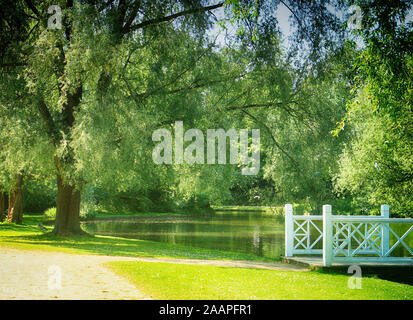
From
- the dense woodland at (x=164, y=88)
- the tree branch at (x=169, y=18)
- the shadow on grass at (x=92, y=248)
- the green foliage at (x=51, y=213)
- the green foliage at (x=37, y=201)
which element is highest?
the tree branch at (x=169, y=18)

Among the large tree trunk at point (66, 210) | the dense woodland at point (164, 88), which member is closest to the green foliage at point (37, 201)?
the dense woodland at point (164, 88)

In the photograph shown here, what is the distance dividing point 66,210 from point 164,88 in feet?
20.9

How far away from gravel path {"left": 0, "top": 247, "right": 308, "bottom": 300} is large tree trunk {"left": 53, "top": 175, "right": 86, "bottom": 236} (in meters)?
5.27

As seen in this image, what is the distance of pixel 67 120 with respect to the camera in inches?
642

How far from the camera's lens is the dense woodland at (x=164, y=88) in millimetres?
13680

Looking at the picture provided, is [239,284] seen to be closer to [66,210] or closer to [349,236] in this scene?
[349,236]

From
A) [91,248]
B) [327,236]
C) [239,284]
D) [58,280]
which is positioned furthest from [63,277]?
[327,236]

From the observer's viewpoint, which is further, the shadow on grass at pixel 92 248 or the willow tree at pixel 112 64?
the shadow on grass at pixel 92 248

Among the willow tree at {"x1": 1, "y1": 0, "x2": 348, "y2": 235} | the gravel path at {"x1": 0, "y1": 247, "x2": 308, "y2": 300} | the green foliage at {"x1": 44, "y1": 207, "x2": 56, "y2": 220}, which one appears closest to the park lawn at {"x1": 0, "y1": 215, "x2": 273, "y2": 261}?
the gravel path at {"x1": 0, "y1": 247, "x2": 308, "y2": 300}

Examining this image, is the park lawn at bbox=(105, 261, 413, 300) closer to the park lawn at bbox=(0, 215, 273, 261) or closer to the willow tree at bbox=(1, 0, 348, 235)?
the park lawn at bbox=(0, 215, 273, 261)

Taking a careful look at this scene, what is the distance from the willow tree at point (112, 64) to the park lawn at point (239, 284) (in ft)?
14.8

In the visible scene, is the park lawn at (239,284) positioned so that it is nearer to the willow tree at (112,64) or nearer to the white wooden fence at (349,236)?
the white wooden fence at (349,236)

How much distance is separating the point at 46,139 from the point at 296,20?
9.30 m

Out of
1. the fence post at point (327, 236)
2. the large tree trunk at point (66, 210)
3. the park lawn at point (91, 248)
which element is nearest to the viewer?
the fence post at point (327, 236)
